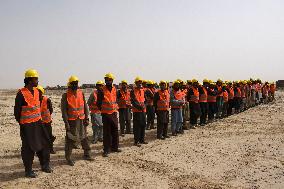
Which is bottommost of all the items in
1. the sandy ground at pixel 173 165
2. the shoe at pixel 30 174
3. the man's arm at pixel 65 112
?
the sandy ground at pixel 173 165

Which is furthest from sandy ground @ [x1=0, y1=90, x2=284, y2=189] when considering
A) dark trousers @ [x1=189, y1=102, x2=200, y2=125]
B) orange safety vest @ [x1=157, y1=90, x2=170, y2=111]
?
dark trousers @ [x1=189, y1=102, x2=200, y2=125]

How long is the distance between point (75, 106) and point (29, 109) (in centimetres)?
135

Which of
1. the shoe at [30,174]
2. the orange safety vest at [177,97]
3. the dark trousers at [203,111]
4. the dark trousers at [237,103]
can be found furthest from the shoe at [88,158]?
the dark trousers at [237,103]

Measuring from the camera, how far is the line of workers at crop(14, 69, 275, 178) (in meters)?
7.70

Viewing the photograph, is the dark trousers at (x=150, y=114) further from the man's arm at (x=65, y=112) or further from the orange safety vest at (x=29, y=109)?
the orange safety vest at (x=29, y=109)

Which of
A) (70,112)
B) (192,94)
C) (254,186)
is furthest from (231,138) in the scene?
(70,112)

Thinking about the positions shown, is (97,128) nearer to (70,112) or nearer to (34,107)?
(70,112)

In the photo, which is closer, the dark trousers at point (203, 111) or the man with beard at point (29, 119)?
the man with beard at point (29, 119)

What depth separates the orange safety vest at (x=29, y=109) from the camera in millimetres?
7625

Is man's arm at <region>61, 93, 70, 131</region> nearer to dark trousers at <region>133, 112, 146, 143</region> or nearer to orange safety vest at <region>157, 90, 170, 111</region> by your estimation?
dark trousers at <region>133, 112, 146, 143</region>

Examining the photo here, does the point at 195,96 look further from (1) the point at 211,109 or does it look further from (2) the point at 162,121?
(2) the point at 162,121

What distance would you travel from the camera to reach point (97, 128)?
1219 centimetres

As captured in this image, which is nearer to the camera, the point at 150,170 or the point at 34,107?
the point at 34,107

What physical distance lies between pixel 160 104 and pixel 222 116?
25.5 feet
